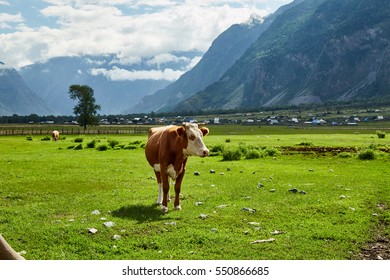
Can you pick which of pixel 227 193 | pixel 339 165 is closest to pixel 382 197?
pixel 227 193

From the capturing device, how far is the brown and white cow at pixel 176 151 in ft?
53.8

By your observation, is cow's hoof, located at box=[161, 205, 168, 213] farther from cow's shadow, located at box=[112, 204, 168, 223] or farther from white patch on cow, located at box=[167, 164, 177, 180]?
white patch on cow, located at box=[167, 164, 177, 180]

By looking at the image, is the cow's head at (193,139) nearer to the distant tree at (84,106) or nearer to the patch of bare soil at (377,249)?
the patch of bare soil at (377,249)

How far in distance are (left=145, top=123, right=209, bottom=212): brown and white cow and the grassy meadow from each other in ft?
3.28

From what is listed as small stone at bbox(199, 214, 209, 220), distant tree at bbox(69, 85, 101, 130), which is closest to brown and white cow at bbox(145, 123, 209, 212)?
small stone at bbox(199, 214, 209, 220)

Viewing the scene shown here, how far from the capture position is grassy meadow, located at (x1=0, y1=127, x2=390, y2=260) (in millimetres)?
12016

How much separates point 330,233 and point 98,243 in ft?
24.7

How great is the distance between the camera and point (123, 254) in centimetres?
1141

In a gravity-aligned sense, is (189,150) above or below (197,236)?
above

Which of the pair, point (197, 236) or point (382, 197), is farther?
point (382, 197)

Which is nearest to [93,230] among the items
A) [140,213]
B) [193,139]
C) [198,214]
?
[140,213]

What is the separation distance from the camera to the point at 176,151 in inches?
677
